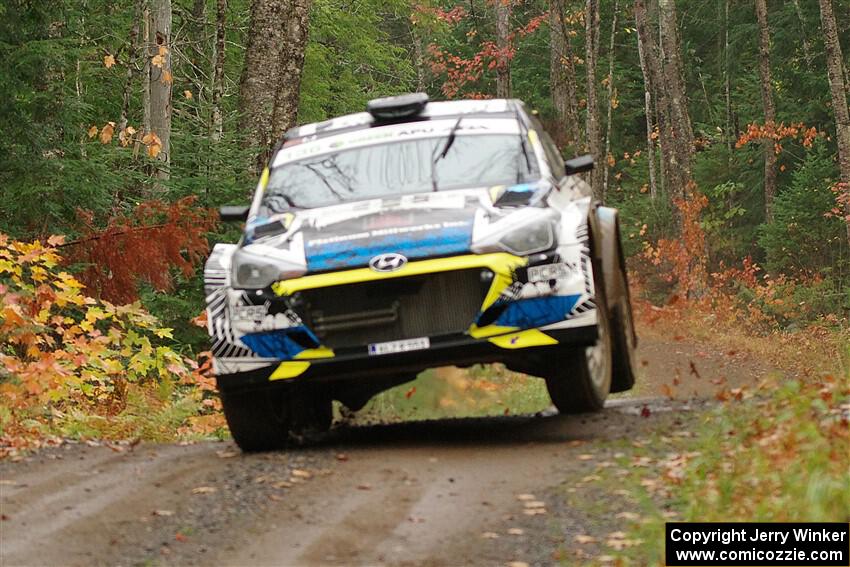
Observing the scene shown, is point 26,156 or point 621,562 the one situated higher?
point 26,156

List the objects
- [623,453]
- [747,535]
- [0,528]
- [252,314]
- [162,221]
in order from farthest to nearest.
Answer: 1. [162,221]
2. [252,314]
3. [623,453]
4. [0,528]
5. [747,535]

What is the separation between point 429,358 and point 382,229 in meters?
0.80

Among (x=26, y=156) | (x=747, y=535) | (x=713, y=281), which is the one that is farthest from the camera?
(x=713, y=281)

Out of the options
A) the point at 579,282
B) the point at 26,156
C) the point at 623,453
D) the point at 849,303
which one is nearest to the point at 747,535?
the point at 623,453

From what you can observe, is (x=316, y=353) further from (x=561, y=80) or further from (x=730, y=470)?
(x=561, y=80)

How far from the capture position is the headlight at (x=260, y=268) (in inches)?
322

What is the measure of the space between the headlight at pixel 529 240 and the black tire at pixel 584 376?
2.02 feet

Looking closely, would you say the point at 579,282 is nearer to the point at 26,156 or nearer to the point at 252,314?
the point at 252,314

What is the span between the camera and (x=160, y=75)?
61.9 ft

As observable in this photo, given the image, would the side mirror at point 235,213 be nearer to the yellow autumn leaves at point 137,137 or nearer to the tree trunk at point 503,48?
the yellow autumn leaves at point 137,137

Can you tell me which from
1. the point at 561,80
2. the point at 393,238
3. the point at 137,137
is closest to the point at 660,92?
the point at 561,80

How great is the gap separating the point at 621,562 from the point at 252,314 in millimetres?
3359

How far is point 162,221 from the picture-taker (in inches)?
579

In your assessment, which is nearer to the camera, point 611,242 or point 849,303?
point 611,242
